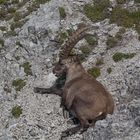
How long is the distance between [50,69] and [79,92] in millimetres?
2966

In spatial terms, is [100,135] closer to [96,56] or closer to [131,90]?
[131,90]

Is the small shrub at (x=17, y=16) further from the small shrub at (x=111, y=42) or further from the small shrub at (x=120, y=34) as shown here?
the small shrub at (x=120, y=34)

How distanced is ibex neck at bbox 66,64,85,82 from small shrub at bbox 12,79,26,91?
1960mm

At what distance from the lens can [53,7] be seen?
23.0 meters

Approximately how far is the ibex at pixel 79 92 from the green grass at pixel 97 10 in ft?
13.1

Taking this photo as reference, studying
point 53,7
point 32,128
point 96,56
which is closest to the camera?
point 32,128

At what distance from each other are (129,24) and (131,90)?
15.3 ft

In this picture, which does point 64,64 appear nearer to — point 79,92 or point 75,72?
point 75,72

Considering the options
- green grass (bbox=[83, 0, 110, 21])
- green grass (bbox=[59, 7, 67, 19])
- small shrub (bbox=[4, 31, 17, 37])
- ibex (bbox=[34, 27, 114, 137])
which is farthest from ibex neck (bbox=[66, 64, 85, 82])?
small shrub (bbox=[4, 31, 17, 37])

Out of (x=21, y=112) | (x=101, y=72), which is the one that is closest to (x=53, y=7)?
(x=101, y=72)

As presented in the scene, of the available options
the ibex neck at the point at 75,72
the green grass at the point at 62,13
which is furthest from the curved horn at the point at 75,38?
the green grass at the point at 62,13

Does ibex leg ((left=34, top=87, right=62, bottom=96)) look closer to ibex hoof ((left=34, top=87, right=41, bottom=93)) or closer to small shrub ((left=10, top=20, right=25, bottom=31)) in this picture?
ibex hoof ((left=34, top=87, right=41, bottom=93))

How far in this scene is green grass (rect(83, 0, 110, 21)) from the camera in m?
22.8

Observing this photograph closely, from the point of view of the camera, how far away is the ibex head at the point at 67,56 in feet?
61.0
